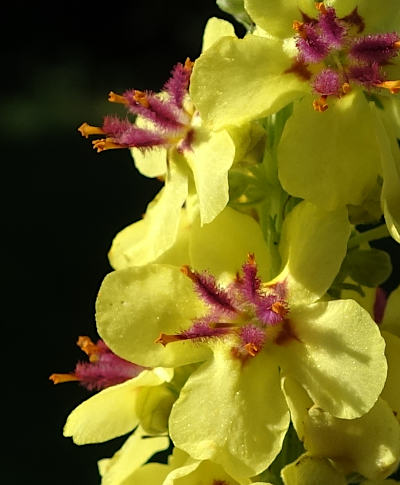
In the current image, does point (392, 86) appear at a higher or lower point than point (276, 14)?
lower

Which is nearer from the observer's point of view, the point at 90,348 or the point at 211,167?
the point at 211,167

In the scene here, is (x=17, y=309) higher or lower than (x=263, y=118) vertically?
lower

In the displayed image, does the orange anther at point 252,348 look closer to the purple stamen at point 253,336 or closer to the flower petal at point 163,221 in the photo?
the purple stamen at point 253,336

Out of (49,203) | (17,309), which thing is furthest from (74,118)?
(17,309)

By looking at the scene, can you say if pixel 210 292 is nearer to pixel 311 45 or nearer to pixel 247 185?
pixel 247 185

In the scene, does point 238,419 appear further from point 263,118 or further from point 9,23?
point 9,23

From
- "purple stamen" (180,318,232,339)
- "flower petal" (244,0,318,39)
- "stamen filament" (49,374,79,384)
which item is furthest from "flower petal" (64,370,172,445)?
"flower petal" (244,0,318,39)

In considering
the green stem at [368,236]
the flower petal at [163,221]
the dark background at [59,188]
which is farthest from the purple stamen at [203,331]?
the dark background at [59,188]

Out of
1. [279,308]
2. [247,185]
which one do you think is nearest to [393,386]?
[279,308]
